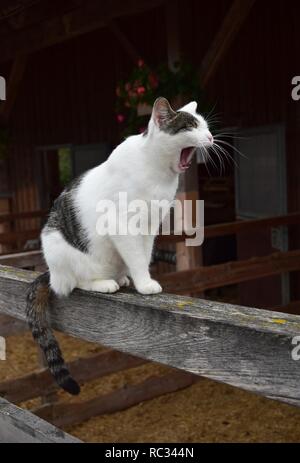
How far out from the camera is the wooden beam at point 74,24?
4207 mm

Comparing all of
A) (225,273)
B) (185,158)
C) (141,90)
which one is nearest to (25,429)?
(185,158)

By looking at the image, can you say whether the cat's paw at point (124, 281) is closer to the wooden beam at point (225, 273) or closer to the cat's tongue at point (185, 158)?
the cat's tongue at point (185, 158)

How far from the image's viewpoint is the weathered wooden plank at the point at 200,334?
1.10m

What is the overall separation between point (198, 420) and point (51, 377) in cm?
124

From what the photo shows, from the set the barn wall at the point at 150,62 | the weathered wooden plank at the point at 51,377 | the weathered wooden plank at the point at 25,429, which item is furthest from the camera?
the barn wall at the point at 150,62

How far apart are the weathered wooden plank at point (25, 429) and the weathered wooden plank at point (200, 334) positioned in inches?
11.4

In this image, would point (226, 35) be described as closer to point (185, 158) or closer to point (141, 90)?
point (141, 90)

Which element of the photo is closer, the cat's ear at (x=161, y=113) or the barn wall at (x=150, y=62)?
the cat's ear at (x=161, y=113)

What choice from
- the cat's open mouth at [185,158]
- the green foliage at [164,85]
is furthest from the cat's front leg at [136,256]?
the green foliage at [164,85]

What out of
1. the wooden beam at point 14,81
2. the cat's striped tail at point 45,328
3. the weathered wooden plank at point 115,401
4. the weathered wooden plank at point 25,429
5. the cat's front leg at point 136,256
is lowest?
the weathered wooden plank at point 115,401

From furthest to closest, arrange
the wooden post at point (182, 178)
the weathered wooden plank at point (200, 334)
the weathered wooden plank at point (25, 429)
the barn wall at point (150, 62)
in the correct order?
the barn wall at point (150, 62), the wooden post at point (182, 178), the weathered wooden plank at point (25, 429), the weathered wooden plank at point (200, 334)

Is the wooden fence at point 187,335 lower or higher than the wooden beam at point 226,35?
lower

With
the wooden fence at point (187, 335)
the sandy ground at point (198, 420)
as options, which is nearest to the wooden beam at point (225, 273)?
the sandy ground at point (198, 420)

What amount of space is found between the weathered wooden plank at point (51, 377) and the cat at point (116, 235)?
7.14 ft
